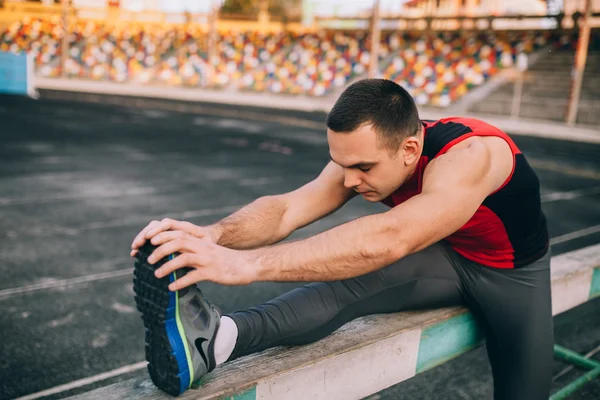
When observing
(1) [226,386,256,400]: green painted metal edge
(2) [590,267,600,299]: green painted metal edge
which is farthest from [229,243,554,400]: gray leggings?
(2) [590,267,600,299]: green painted metal edge

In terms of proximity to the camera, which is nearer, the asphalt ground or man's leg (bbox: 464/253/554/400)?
man's leg (bbox: 464/253/554/400)

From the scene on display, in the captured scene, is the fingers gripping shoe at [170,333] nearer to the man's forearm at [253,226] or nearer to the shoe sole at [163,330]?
the shoe sole at [163,330]

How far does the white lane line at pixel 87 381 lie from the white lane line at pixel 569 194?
228 inches

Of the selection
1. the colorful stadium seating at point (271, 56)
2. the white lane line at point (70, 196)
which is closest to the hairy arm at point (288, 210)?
the white lane line at point (70, 196)

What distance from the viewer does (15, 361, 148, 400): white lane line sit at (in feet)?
8.48

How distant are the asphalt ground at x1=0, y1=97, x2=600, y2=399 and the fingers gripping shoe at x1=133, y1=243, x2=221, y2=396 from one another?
1.29 m

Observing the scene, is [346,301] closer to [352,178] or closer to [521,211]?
[352,178]

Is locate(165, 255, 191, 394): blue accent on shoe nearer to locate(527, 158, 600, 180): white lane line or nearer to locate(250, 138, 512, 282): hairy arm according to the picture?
locate(250, 138, 512, 282): hairy arm

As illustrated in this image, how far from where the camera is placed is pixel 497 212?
2.08m

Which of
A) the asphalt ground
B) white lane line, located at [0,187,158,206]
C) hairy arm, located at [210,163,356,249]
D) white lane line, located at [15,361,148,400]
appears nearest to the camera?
hairy arm, located at [210,163,356,249]

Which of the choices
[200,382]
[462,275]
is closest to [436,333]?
[462,275]

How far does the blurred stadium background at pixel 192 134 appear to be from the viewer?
3264 mm

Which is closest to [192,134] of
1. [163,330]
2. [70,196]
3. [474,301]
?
[70,196]

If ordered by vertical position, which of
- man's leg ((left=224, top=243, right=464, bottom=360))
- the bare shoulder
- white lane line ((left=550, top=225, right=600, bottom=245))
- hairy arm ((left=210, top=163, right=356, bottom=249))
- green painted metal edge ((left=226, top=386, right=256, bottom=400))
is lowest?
white lane line ((left=550, top=225, right=600, bottom=245))
